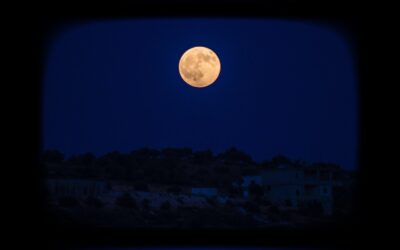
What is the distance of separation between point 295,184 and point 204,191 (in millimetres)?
2260

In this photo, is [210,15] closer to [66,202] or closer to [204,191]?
[66,202]

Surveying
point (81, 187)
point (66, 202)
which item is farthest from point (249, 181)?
point (66, 202)

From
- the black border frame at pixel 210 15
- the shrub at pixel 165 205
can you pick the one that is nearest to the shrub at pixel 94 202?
the shrub at pixel 165 205

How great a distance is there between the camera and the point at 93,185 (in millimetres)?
11922

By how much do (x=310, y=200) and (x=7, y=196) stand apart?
8.26 metres

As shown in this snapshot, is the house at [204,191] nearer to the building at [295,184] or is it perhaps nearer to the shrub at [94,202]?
the building at [295,184]

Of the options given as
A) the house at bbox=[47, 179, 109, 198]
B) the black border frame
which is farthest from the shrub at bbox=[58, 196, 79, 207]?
the black border frame

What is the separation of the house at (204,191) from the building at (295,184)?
1.24 m

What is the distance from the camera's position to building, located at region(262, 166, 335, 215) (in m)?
12.2

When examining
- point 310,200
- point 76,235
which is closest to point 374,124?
point 76,235

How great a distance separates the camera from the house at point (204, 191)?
1265 cm

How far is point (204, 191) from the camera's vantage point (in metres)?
12.9

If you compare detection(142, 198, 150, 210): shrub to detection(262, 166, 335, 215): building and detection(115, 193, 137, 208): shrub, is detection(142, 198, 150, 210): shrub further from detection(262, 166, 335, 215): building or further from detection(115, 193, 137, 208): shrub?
detection(262, 166, 335, 215): building

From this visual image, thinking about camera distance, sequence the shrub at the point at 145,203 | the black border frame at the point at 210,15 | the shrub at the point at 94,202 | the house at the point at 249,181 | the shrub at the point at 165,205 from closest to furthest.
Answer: the black border frame at the point at 210,15
the shrub at the point at 94,202
the shrub at the point at 165,205
the shrub at the point at 145,203
the house at the point at 249,181
